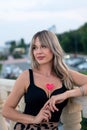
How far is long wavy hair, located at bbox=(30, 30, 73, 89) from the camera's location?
340 centimetres

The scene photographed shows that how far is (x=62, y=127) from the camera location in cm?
381

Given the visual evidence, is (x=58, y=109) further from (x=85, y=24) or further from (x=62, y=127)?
(x=85, y=24)

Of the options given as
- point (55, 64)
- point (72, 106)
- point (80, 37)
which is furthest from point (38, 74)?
point (80, 37)

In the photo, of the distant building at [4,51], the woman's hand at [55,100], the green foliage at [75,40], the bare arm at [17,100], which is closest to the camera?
the woman's hand at [55,100]

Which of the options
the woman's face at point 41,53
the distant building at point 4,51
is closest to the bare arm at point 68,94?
the woman's face at point 41,53

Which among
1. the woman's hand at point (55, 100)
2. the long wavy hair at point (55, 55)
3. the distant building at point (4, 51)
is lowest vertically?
the distant building at point (4, 51)

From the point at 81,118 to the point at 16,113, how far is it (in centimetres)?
59

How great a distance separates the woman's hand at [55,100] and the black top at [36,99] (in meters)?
0.05

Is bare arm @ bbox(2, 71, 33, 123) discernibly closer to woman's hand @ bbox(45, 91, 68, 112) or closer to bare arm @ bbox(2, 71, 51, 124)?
bare arm @ bbox(2, 71, 51, 124)

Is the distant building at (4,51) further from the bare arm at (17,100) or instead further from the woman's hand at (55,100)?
the woman's hand at (55,100)

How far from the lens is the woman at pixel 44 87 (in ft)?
11.0

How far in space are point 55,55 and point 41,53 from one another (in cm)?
12

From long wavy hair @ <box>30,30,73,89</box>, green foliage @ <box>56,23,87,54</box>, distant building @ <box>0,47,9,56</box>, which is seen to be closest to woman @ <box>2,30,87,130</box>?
long wavy hair @ <box>30,30,73,89</box>

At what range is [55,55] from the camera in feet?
11.4
